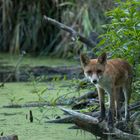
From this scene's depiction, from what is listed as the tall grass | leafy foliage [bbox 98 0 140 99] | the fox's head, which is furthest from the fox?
the tall grass

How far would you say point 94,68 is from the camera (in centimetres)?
624

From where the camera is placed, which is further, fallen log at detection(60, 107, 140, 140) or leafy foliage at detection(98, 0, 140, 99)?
leafy foliage at detection(98, 0, 140, 99)

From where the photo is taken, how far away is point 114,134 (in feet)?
19.8

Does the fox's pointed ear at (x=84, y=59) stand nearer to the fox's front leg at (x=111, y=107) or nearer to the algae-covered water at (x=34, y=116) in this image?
the fox's front leg at (x=111, y=107)

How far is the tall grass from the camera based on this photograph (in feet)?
51.2

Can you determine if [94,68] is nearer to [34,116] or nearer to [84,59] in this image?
[84,59]

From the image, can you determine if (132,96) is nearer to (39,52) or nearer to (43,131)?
(43,131)

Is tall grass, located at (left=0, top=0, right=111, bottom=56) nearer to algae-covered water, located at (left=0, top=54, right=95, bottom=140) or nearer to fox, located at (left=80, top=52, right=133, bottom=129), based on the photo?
algae-covered water, located at (left=0, top=54, right=95, bottom=140)

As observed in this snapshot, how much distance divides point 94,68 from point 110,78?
8.2 inches

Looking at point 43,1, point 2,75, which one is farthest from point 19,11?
point 2,75

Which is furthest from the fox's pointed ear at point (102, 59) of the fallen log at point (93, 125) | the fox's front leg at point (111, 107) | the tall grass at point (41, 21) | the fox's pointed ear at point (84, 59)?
the tall grass at point (41, 21)

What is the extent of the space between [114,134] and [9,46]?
10.5 meters

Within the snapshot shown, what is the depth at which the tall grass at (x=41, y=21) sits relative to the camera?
15602mm

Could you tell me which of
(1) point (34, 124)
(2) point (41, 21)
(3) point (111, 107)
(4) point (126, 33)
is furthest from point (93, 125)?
(2) point (41, 21)
